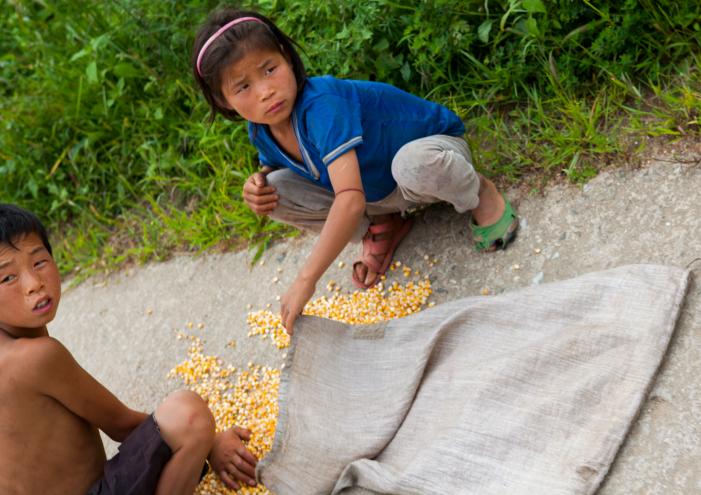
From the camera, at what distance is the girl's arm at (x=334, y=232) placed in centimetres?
219

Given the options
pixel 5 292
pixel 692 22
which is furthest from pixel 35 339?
pixel 692 22

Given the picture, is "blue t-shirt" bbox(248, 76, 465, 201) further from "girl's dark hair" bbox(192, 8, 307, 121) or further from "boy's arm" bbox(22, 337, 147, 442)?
"boy's arm" bbox(22, 337, 147, 442)

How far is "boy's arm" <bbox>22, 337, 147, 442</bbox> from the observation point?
197 centimetres

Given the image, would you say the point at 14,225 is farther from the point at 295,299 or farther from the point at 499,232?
the point at 499,232

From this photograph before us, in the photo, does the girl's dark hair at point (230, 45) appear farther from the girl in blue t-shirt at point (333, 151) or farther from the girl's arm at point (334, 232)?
the girl's arm at point (334, 232)

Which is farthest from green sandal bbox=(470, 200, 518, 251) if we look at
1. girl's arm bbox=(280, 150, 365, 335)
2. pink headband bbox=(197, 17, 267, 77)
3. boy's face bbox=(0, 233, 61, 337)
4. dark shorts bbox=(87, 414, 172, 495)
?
boy's face bbox=(0, 233, 61, 337)

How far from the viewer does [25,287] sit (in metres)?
2.00

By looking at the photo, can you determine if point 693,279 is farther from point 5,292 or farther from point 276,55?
point 5,292

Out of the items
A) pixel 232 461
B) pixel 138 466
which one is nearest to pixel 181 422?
pixel 138 466

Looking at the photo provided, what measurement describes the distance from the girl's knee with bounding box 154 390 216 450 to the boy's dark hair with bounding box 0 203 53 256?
0.62 m

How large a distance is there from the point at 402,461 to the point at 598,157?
1313mm

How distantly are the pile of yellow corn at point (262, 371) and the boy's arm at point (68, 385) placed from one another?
434mm

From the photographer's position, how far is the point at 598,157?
2.65 m

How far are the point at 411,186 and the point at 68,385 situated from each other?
1194 millimetres
